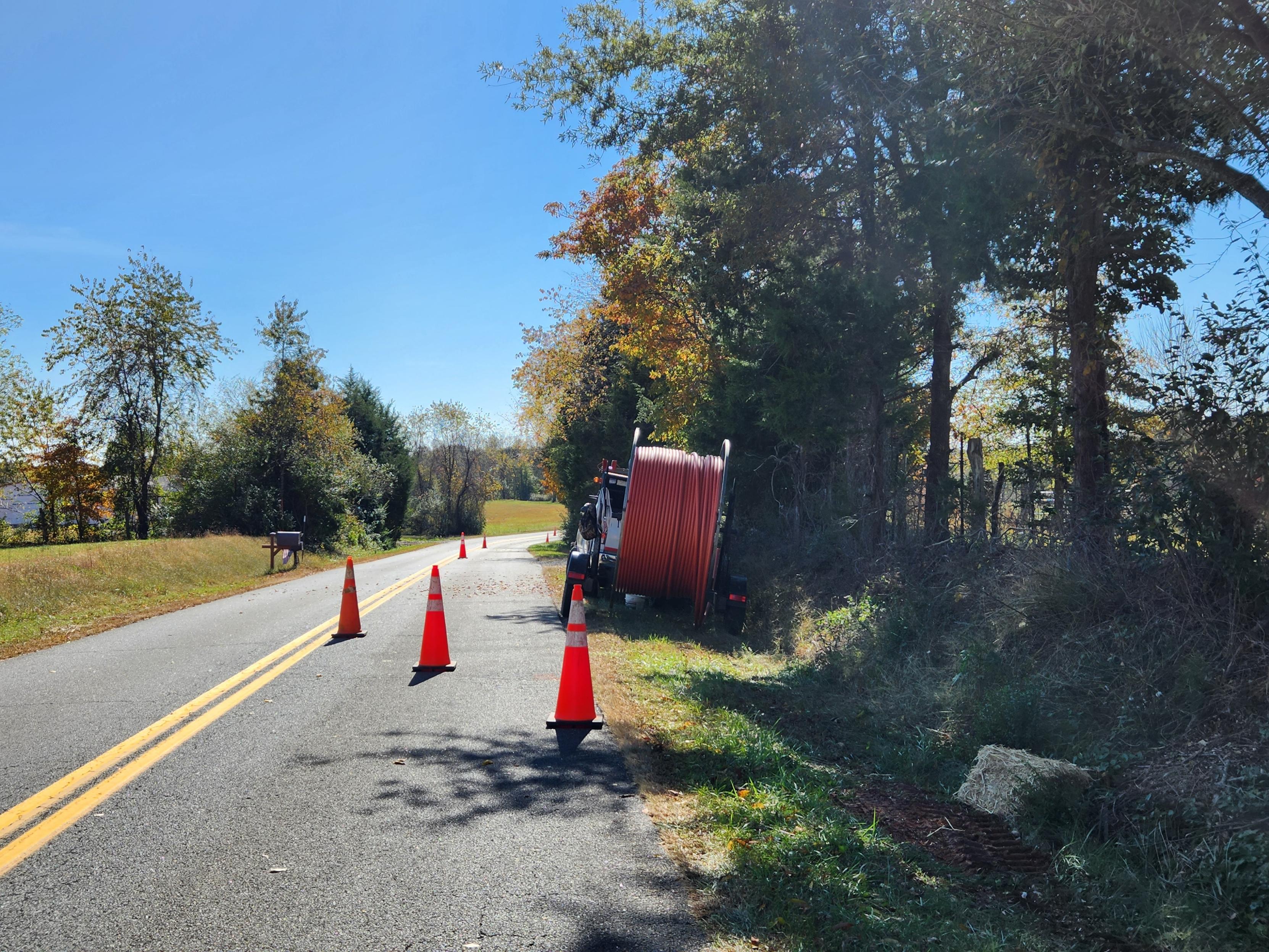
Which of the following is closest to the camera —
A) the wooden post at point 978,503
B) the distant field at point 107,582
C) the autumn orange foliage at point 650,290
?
the wooden post at point 978,503

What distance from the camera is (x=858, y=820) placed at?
529 centimetres

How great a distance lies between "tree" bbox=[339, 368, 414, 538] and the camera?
53844 millimetres

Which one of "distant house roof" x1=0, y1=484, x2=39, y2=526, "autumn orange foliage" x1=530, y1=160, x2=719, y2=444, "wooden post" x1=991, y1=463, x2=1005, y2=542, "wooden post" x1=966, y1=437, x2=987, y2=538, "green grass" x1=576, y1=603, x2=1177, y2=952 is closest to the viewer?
"green grass" x1=576, y1=603, x2=1177, y2=952

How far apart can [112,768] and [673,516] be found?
8.24 metres

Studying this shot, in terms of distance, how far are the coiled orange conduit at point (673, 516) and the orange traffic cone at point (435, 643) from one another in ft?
13.5

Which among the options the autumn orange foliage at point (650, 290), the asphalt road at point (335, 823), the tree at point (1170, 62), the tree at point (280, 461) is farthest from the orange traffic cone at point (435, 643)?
the tree at point (280, 461)

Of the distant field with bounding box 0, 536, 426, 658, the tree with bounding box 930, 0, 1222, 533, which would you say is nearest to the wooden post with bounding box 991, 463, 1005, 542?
the tree with bounding box 930, 0, 1222, 533

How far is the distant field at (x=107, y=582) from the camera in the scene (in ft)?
45.3

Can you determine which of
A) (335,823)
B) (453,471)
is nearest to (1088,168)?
(335,823)

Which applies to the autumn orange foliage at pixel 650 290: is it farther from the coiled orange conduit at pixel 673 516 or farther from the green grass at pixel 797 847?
the green grass at pixel 797 847

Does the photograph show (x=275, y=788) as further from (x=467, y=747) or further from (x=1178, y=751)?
(x=1178, y=751)

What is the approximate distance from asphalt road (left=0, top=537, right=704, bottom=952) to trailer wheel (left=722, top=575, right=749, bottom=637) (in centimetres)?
487

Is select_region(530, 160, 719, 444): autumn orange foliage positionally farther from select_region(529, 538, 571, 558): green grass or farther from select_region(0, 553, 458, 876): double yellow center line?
select_region(0, 553, 458, 876): double yellow center line

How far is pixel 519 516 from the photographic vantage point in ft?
372
